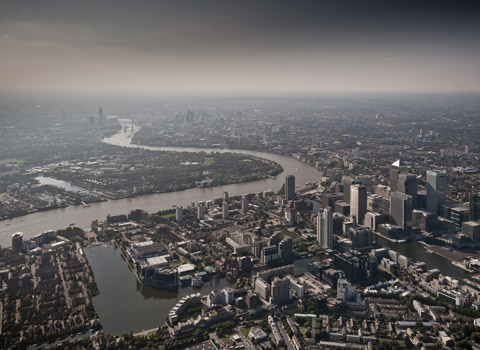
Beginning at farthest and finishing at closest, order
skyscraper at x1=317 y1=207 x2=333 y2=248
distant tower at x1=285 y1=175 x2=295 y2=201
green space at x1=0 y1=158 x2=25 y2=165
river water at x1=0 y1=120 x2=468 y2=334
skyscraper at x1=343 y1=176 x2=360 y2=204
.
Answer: green space at x1=0 y1=158 x2=25 y2=165
distant tower at x1=285 y1=175 x2=295 y2=201
skyscraper at x1=343 y1=176 x2=360 y2=204
skyscraper at x1=317 y1=207 x2=333 y2=248
river water at x1=0 y1=120 x2=468 y2=334

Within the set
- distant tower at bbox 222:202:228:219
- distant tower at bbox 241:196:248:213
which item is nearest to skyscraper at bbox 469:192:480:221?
distant tower at bbox 241:196:248:213

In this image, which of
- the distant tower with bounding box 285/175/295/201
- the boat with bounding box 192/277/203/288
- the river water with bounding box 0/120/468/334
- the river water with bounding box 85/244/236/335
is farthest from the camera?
the distant tower with bounding box 285/175/295/201

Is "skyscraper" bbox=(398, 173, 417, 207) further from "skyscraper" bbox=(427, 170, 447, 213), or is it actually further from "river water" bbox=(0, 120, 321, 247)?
"river water" bbox=(0, 120, 321, 247)

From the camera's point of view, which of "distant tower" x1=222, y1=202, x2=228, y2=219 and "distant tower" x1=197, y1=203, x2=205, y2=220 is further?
"distant tower" x1=222, y1=202, x2=228, y2=219

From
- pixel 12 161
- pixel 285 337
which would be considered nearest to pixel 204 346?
pixel 285 337

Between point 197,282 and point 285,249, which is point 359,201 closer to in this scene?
point 285,249

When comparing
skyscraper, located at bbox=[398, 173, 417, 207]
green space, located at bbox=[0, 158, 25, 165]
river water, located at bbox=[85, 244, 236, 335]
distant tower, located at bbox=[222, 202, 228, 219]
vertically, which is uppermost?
skyscraper, located at bbox=[398, 173, 417, 207]

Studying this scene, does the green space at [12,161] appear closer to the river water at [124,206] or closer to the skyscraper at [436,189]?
the river water at [124,206]

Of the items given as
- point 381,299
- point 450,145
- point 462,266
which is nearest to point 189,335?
point 381,299
